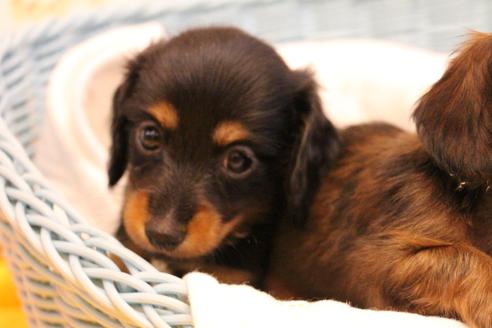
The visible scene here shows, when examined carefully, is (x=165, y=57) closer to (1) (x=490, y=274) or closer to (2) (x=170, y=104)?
(2) (x=170, y=104)

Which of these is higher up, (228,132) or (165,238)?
(228,132)

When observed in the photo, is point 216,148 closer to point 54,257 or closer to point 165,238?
point 165,238

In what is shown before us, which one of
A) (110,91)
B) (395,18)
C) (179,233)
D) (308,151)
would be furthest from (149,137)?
(395,18)

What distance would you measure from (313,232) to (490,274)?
0.60 metres

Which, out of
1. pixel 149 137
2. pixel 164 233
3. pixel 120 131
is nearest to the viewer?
pixel 164 233

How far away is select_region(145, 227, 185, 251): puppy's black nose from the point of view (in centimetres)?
180

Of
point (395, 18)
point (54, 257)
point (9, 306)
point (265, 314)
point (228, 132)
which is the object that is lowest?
point (9, 306)

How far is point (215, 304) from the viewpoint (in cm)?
142

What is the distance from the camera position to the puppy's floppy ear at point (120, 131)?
2211 millimetres

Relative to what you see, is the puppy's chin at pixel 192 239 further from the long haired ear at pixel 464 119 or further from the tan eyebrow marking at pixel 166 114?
the long haired ear at pixel 464 119

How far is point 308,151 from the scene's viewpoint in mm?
2033

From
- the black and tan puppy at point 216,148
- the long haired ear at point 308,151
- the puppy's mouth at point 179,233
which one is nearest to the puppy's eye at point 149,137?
the black and tan puppy at point 216,148

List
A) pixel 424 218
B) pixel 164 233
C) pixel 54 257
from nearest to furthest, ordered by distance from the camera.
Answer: pixel 54 257 → pixel 424 218 → pixel 164 233

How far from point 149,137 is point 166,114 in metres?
0.12
